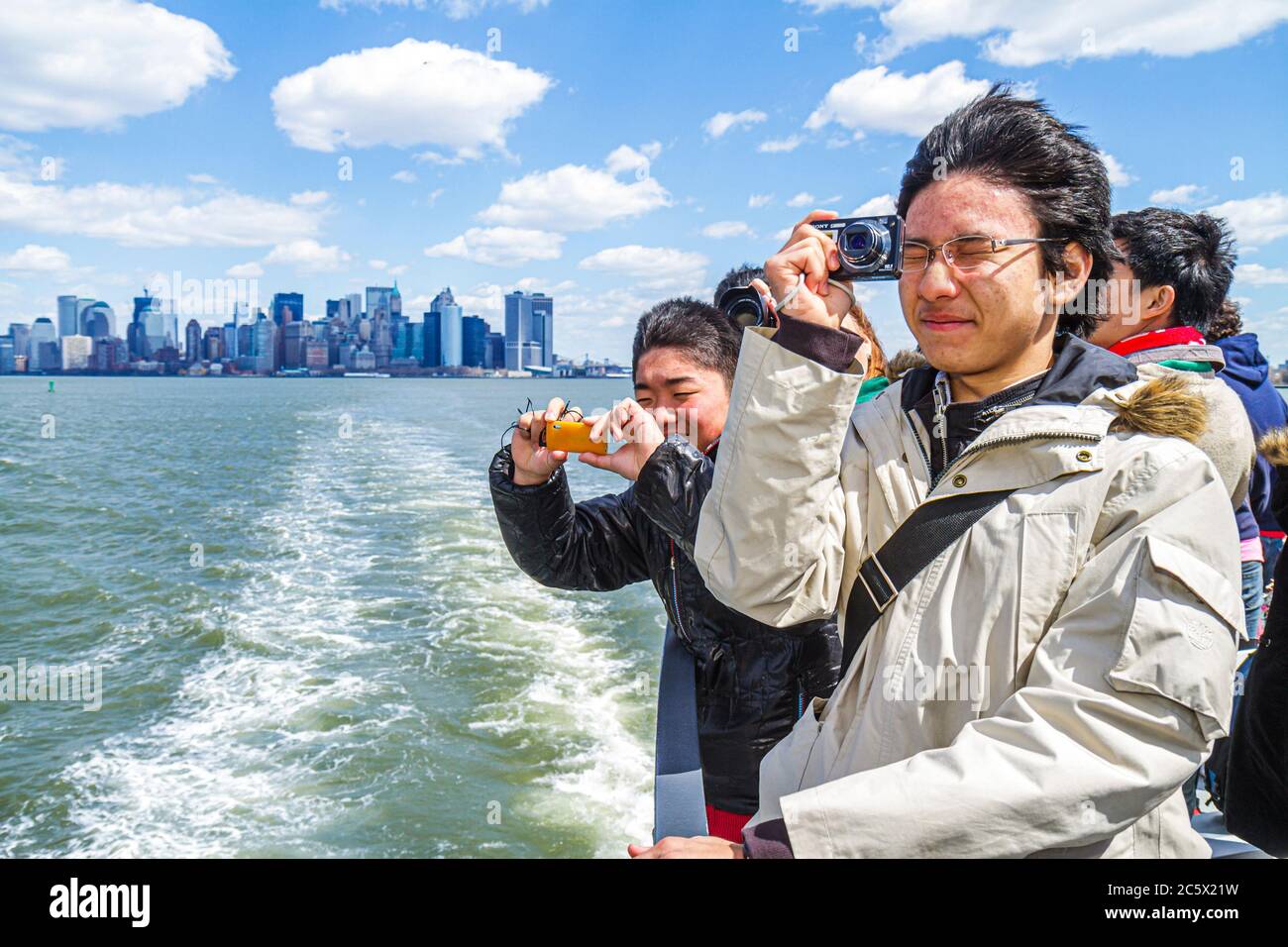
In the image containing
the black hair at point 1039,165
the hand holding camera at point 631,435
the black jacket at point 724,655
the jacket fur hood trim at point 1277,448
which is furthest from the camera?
the jacket fur hood trim at point 1277,448

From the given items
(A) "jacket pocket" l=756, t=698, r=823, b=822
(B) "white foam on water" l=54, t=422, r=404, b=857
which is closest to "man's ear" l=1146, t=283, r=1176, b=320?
(A) "jacket pocket" l=756, t=698, r=823, b=822

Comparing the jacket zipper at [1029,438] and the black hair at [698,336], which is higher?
the black hair at [698,336]

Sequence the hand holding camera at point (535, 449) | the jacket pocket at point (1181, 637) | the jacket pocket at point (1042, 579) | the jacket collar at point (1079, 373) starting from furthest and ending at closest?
the hand holding camera at point (535, 449)
the jacket collar at point (1079, 373)
the jacket pocket at point (1042, 579)
the jacket pocket at point (1181, 637)

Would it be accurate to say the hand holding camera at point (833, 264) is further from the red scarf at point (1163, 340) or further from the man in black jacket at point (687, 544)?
the red scarf at point (1163, 340)

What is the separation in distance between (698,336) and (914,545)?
4.29 ft

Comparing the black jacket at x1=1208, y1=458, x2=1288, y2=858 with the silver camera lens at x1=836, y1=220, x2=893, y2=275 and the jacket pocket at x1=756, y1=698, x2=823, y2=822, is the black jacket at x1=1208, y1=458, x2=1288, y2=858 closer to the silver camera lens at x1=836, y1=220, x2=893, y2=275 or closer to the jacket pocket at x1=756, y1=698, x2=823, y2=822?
the jacket pocket at x1=756, y1=698, x2=823, y2=822

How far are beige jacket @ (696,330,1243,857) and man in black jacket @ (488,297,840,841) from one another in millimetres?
468

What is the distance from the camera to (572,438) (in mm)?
2465

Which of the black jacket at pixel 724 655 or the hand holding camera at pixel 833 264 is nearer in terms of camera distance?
the hand holding camera at pixel 833 264

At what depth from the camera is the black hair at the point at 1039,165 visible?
5.47 ft

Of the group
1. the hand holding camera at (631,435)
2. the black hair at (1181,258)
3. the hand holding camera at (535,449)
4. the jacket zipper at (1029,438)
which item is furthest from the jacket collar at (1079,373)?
the black hair at (1181,258)

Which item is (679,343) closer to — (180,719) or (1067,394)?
(1067,394)

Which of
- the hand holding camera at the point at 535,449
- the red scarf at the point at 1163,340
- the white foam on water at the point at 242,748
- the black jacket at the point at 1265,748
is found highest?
the red scarf at the point at 1163,340
